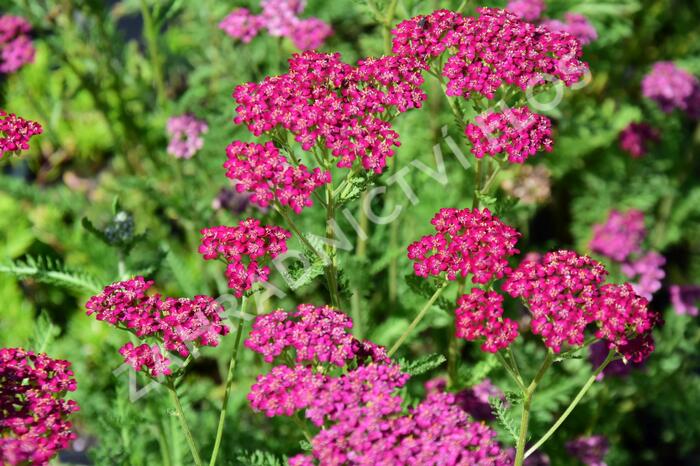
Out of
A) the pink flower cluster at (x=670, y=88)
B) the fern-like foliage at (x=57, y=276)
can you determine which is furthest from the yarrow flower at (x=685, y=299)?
the fern-like foliage at (x=57, y=276)

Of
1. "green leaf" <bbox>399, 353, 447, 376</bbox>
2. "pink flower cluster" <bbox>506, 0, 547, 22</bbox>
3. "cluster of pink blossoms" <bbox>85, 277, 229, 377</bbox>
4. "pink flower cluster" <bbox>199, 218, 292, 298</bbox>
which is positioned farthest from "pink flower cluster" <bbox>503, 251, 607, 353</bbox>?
"pink flower cluster" <bbox>506, 0, 547, 22</bbox>

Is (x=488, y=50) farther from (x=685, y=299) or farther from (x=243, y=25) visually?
(x=685, y=299)

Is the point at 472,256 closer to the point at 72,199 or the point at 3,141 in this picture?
the point at 3,141

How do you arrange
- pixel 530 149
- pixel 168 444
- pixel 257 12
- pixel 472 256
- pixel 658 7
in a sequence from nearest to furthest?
pixel 472 256
pixel 530 149
pixel 168 444
pixel 257 12
pixel 658 7

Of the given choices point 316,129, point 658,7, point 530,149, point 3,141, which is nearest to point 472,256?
point 530,149

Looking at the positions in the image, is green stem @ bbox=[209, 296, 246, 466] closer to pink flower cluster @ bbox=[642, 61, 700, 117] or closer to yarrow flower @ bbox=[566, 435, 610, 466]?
yarrow flower @ bbox=[566, 435, 610, 466]
